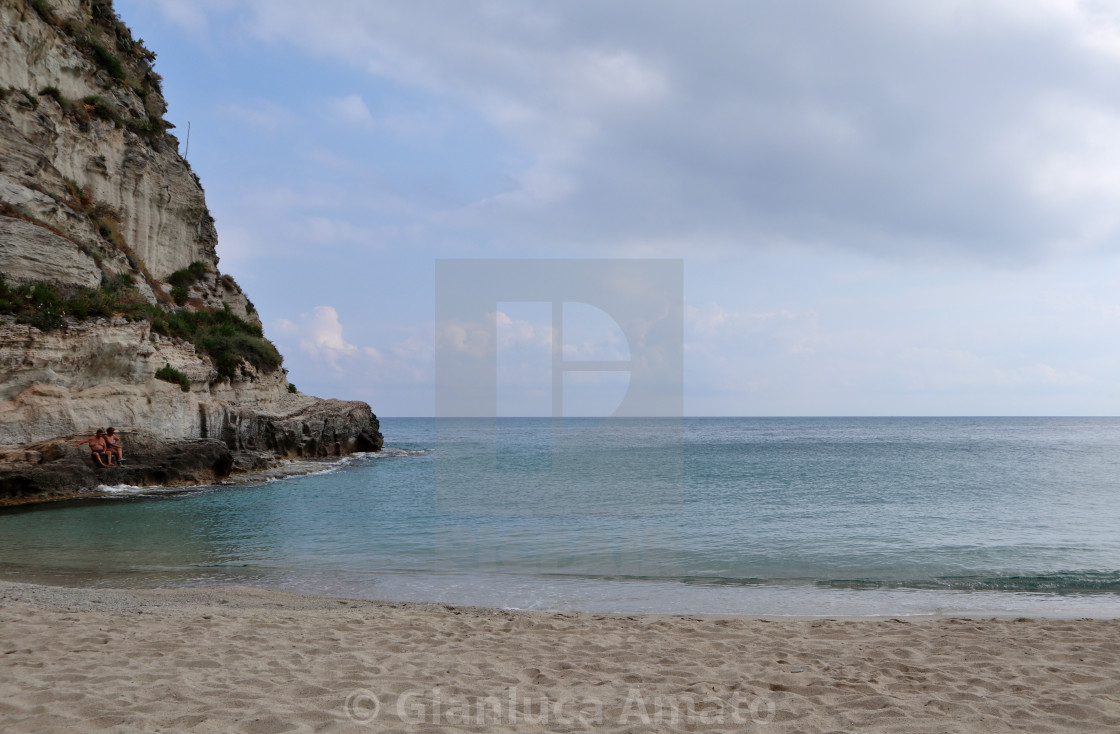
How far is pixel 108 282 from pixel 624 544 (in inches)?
872

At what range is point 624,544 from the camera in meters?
12.7

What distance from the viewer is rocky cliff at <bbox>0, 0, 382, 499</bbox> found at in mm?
18828

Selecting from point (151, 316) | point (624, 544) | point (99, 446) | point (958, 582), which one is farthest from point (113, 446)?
point (958, 582)

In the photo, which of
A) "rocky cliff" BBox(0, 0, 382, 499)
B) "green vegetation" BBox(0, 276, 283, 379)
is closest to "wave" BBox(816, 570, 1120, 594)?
"rocky cliff" BBox(0, 0, 382, 499)

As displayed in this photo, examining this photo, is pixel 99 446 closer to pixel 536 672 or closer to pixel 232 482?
pixel 232 482

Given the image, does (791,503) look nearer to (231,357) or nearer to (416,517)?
(416,517)

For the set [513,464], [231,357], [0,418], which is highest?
[231,357]

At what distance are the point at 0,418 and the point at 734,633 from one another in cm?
2047

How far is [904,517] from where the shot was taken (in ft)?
52.0

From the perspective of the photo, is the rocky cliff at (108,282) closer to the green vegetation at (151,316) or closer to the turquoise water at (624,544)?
the green vegetation at (151,316)

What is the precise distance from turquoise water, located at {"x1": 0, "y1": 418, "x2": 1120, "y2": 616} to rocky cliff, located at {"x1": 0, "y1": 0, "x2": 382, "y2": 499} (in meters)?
3.62

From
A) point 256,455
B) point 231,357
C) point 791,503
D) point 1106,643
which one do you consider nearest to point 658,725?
point 1106,643

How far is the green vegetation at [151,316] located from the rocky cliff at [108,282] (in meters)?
0.07

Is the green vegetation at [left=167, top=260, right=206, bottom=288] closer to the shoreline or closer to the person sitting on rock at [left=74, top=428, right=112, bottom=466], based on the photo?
the shoreline
